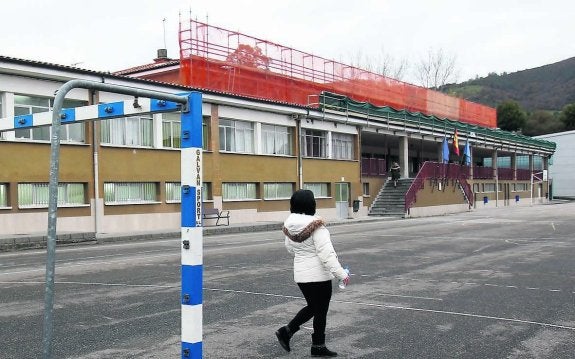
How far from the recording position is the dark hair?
5.79 m

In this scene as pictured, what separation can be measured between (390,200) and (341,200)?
5.01 m

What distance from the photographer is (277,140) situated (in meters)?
35.1

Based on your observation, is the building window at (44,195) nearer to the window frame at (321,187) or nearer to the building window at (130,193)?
the building window at (130,193)

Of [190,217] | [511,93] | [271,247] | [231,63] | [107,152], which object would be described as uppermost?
[511,93]

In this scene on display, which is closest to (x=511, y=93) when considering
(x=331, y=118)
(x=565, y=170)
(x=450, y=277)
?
(x=565, y=170)

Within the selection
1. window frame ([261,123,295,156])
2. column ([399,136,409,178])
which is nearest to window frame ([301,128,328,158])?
window frame ([261,123,295,156])

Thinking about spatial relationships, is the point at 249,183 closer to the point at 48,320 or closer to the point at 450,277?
the point at 450,277

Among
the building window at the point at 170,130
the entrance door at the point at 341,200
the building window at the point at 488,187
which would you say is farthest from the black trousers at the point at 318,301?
the building window at the point at 488,187

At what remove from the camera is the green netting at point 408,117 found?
132 ft

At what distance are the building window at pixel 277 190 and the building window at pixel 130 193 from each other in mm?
7907

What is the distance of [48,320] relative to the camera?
12.1ft

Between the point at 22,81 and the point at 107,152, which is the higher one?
the point at 22,81

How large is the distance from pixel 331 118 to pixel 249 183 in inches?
336

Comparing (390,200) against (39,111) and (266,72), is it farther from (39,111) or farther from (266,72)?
(39,111)
